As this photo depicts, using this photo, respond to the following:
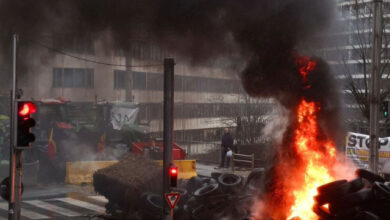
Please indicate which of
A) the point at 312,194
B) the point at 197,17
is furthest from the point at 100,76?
the point at 312,194

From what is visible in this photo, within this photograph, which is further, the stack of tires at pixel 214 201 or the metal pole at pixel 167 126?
the stack of tires at pixel 214 201

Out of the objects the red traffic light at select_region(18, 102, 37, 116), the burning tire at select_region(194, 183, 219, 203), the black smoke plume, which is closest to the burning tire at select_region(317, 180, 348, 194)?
the black smoke plume

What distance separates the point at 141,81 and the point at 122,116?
3892 mm

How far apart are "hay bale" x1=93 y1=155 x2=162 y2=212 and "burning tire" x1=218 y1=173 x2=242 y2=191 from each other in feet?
5.54

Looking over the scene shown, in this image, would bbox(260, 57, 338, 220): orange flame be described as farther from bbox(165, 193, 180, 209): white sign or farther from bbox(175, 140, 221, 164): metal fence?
bbox(175, 140, 221, 164): metal fence

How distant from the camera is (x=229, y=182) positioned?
40.1 feet

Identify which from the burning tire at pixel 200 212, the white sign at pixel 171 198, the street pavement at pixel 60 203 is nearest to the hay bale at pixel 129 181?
the street pavement at pixel 60 203

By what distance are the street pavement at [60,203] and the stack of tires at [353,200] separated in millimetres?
6073

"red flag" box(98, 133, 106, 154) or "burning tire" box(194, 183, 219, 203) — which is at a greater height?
"red flag" box(98, 133, 106, 154)

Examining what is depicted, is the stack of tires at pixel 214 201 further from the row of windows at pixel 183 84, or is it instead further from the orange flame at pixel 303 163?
the row of windows at pixel 183 84

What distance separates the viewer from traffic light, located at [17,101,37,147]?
9023 mm

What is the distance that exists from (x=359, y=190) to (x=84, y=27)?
714 cm

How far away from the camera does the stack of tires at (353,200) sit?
859 centimetres

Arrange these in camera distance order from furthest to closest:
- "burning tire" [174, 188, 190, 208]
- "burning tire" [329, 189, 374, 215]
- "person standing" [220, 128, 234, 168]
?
"person standing" [220, 128, 234, 168] < "burning tire" [174, 188, 190, 208] < "burning tire" [329, 189, 374, 215]
